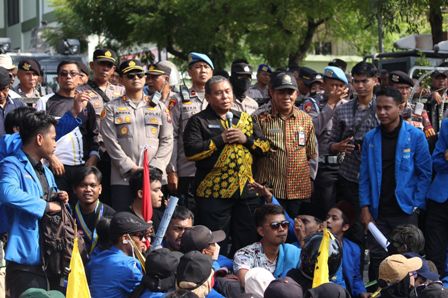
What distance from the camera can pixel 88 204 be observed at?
874 cm

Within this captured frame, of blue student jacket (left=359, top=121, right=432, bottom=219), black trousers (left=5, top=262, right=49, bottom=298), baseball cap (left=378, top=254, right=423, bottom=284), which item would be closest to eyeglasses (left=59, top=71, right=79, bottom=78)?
black trousers (left=5, top=262, right=49, bottom=298)

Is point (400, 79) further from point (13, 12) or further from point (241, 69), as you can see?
point (13, 12)

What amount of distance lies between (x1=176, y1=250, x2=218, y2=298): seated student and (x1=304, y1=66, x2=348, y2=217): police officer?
3.91m

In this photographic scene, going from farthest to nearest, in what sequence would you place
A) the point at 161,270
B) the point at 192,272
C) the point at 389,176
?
the point at 389,176
the point at 161,270
the point at 192,272

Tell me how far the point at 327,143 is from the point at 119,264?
3587 mm

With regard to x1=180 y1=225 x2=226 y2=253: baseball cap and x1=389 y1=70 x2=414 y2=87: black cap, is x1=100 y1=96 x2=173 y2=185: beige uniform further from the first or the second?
x1=389 y1=70 x2=414 y2=87: black cap

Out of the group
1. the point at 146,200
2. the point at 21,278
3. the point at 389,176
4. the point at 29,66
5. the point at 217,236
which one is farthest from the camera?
the point at 29,66

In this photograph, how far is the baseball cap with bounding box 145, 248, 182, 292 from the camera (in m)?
6.91

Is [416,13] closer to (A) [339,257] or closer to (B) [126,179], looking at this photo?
(B) [126,179]

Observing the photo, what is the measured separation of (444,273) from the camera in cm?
920

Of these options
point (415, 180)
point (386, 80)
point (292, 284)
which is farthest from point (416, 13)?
point (292, 284)

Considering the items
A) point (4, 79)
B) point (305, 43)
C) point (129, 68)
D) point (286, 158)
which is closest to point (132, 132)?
point (129, 68)

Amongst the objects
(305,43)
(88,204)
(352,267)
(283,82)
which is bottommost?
(352,267)

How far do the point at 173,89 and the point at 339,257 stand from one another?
5.01 meters
